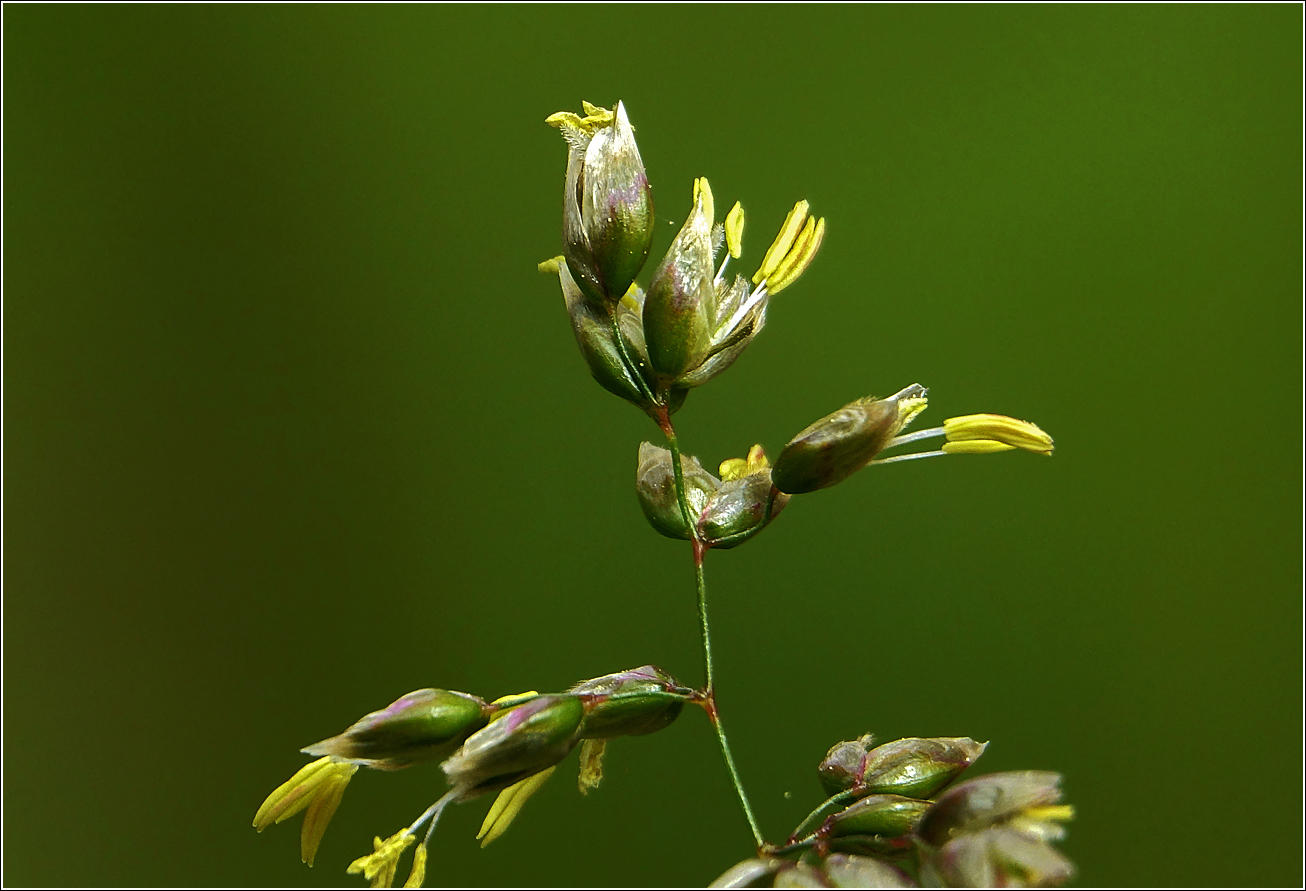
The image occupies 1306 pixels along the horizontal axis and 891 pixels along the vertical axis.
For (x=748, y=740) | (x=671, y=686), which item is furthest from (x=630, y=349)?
(x=748, y=740)

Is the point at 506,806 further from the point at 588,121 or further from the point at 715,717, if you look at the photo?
the point at 588,121

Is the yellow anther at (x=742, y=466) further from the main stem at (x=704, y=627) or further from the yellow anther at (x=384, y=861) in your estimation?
the yellow anther at (x=384, y=861)

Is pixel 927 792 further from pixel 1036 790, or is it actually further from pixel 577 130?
pixel 577 130

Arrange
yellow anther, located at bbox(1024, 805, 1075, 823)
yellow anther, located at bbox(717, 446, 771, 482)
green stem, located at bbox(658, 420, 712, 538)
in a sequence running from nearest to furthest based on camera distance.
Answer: yellow anther, located at bbox(1024, 805, 1075, 823) → green stem, located at bbox(658, 420, 712, 538) → yellow anther, located at bbox(717, 446, 771, 482)

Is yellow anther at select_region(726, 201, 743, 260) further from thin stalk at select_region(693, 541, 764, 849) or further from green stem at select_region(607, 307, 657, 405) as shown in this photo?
thin stalk at select_region(693, 541, 764, 849)

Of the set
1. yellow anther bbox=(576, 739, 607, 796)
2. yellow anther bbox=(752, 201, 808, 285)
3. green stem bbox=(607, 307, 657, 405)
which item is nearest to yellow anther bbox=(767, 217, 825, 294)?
yellow anther bbox=(752, 201, 808, 285)

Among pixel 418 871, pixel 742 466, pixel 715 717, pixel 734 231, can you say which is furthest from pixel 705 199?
pixel 418 871

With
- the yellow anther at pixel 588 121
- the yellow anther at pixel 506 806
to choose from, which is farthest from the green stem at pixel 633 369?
the yellow anther at pixel 506 806
